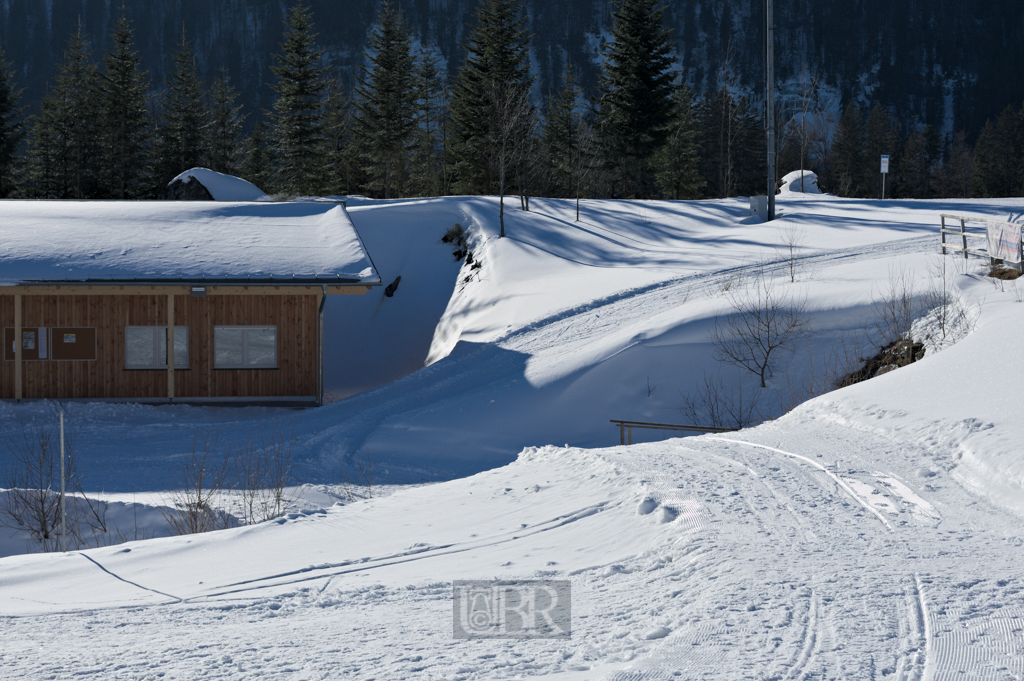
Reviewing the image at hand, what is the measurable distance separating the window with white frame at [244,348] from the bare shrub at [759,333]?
9.98 metres

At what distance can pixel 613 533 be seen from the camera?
640 centimetres

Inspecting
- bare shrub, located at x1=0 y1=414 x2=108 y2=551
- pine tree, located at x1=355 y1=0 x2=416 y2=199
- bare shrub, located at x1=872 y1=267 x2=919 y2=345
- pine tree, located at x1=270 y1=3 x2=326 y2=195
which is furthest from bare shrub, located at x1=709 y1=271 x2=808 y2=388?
pine tree, located at x1=270 y1=3 x2=326 y2=195

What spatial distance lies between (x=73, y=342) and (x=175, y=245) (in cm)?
324

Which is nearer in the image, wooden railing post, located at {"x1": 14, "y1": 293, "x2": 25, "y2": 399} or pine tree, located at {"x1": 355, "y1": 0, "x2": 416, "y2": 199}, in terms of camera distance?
wooden railing post, located at {"x1": 14, "y1": 293, "x2": 25, "y2": 399}

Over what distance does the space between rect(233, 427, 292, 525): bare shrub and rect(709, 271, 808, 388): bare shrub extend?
851 cm

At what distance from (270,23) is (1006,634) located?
127m

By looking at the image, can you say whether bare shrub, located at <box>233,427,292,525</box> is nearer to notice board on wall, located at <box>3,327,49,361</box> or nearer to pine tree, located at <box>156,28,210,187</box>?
notice board on wall, located at <box>3,327,49,361</box>

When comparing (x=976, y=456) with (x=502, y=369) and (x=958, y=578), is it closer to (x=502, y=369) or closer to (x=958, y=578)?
(x=958, y=578)

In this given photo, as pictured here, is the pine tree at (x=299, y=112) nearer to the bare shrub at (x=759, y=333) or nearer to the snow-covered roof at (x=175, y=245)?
the snow-covered roof at (x=175, y=245)

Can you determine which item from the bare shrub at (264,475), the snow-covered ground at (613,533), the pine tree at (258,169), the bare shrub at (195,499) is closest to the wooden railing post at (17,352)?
the snow-covered ground at (613,533)

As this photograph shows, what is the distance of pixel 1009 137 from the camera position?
6812 centimetres

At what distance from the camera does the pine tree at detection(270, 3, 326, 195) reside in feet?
142

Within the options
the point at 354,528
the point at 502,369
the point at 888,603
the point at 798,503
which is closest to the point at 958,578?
the point at 888,603

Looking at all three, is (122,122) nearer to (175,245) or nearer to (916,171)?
(175,245)
